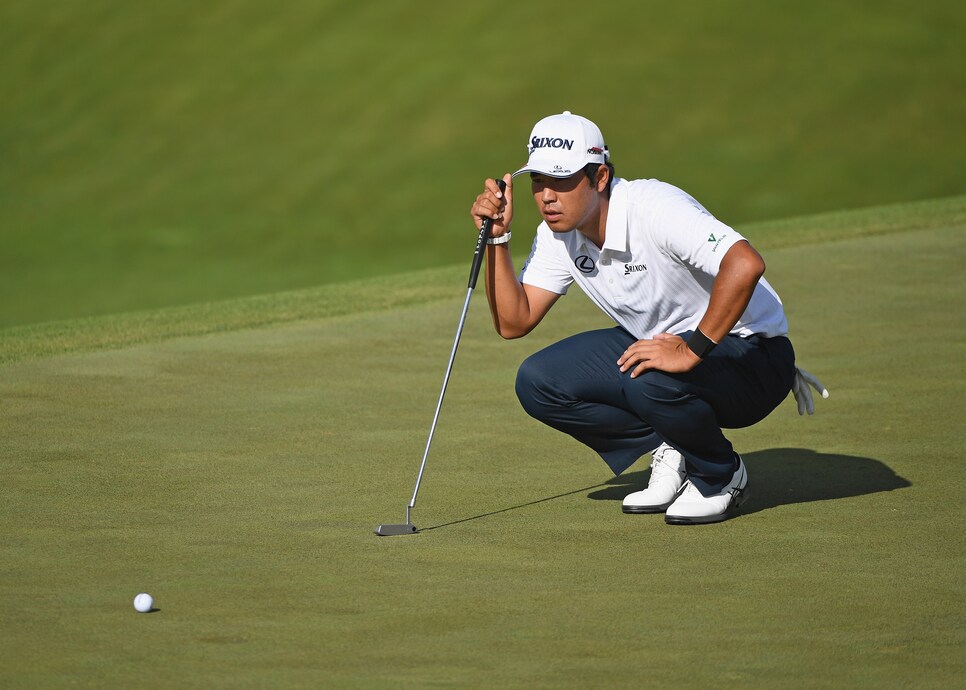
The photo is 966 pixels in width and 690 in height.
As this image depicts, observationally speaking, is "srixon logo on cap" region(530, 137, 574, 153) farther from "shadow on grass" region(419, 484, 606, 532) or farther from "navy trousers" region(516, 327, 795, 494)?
"shadow on grass" region(419, 484, 606, 532)

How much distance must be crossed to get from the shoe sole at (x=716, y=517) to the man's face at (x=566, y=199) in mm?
832

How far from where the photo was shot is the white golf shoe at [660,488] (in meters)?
4.31

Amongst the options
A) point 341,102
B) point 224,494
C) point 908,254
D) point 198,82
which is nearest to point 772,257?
point 908,254

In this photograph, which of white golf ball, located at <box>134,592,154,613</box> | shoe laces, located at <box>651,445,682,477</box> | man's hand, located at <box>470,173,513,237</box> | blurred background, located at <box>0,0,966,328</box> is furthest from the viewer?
blurred background, located at <box>0,0,966,328</box>

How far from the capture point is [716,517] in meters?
4.21

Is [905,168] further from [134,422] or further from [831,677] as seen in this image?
[831,677]

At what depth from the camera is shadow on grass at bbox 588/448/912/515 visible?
4.45 metres

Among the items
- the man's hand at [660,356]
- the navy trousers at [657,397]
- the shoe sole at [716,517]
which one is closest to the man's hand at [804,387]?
the navy trousers at [657,397]

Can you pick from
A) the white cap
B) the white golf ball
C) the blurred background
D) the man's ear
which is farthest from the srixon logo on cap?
the blurred background

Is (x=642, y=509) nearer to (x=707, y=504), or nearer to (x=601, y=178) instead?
(x=707, y=504)

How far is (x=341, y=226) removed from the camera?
12.6m

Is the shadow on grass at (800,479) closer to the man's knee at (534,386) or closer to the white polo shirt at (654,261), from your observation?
the man's knee at (534,386)

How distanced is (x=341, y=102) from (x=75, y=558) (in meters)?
11.1

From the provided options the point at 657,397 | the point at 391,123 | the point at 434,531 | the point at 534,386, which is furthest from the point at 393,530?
the point at 391,123
